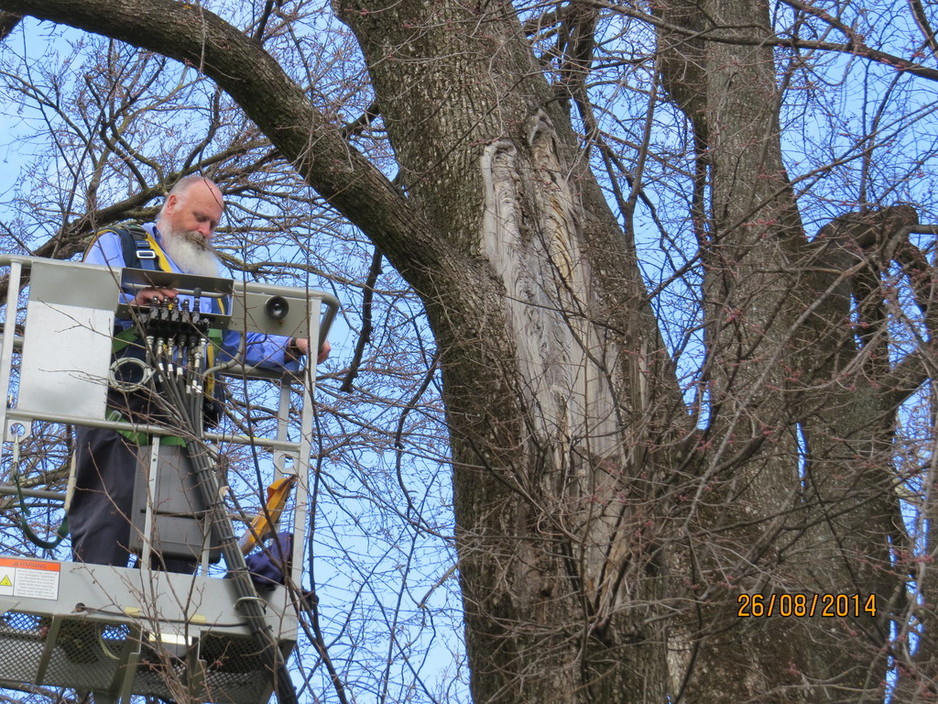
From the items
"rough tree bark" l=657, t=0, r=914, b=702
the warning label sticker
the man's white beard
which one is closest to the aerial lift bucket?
the warning label sticker

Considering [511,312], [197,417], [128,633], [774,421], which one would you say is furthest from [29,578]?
[774,421]

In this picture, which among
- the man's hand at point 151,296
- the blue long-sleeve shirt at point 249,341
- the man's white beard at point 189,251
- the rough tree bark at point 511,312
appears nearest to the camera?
the rough tree bark at point 511,312

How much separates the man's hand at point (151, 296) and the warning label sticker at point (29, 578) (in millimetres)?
969

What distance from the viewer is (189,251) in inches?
225

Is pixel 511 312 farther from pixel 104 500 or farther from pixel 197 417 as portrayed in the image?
pixel 104 500

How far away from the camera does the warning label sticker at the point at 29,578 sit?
4559 millimetres

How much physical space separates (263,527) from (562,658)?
49.9 inches

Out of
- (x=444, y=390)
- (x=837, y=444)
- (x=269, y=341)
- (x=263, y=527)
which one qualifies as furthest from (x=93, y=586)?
(x=837, y=444)

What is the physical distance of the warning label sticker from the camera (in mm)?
4559

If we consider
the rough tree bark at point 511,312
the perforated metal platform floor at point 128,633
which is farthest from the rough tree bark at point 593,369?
the perforated metal platform floor at point 128,633

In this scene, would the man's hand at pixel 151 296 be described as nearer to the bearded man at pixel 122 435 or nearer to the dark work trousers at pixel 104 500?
the bearded man at pixel 122 435

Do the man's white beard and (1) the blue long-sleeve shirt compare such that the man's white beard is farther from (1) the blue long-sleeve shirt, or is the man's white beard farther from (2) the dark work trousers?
(2) the dark work trousers

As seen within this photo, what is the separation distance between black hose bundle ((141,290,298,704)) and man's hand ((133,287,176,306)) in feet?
0.08

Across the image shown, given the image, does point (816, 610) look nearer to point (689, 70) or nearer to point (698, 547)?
point (698, 547)
